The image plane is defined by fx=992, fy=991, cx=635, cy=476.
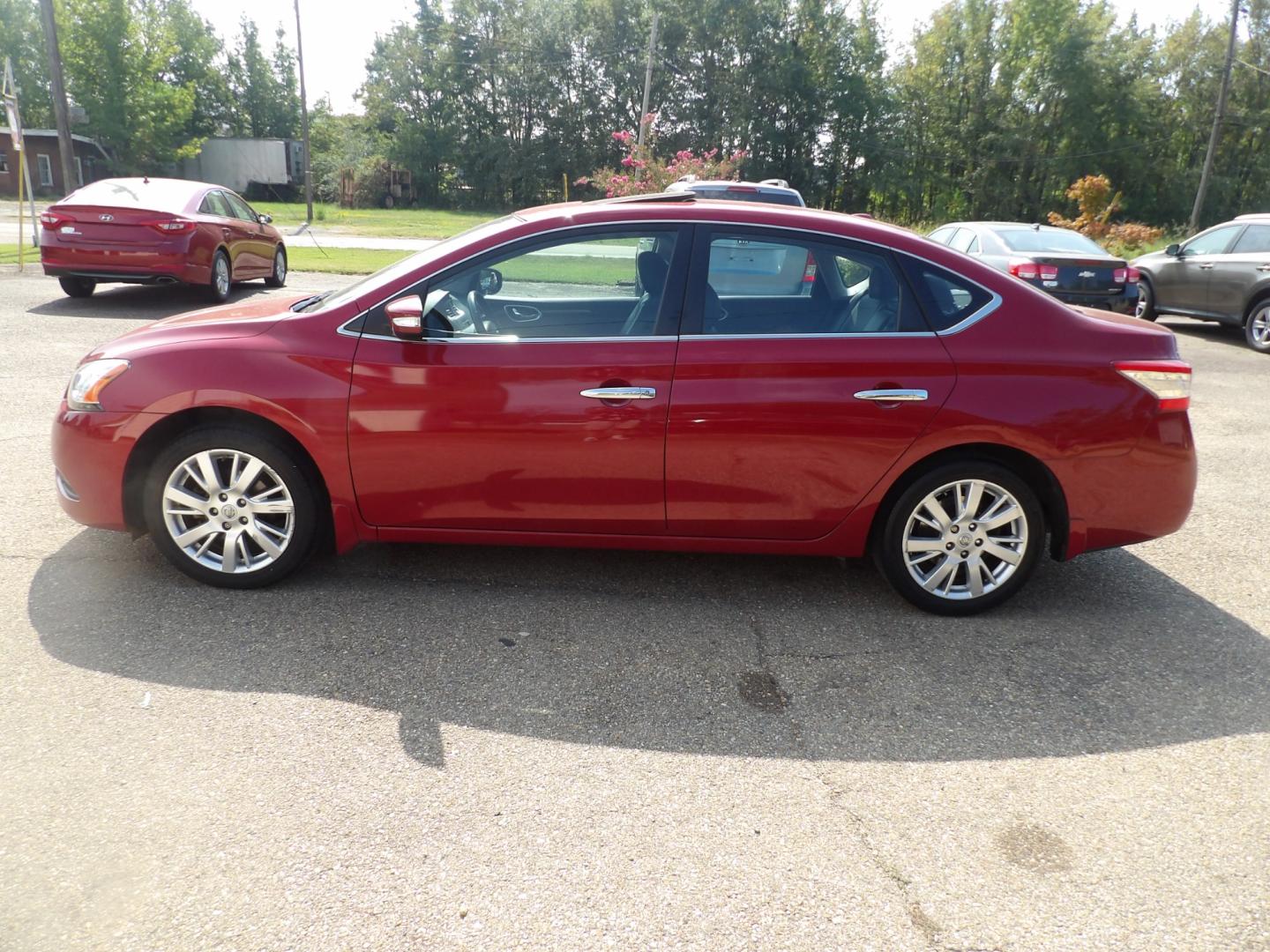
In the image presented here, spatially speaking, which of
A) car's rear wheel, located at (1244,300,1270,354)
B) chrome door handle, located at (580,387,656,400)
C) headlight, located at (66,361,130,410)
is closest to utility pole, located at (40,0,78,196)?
headlight, located at (66,361,130,410)

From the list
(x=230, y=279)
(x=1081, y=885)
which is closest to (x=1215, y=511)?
(x=1081, y=885)

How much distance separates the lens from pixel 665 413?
401cm

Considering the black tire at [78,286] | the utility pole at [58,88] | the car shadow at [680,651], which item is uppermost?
the utility pole at [58,88]

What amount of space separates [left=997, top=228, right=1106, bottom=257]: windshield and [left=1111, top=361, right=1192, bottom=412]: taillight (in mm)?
8771

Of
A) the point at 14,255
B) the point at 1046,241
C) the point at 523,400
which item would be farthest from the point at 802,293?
the point at 14,255

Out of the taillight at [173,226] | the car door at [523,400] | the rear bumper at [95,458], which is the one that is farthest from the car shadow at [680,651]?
the taillight at [173,226]

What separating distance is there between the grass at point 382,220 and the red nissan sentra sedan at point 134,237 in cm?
1819

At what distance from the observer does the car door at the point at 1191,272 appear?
44.2 ft

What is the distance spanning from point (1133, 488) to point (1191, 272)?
11.5m

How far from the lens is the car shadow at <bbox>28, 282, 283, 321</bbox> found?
1177 cm

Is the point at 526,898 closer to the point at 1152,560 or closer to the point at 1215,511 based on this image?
the point at 1152,560

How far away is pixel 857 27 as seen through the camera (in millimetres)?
57531

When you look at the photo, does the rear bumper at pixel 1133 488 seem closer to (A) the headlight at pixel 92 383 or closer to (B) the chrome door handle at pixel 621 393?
(B) the chrome door handle at pixel 621 393

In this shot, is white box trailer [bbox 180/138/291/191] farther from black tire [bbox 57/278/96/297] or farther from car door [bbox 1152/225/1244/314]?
car door [bbox 1152/225/1244/314]
